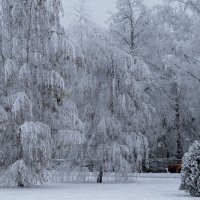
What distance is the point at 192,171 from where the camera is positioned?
15.3 metres

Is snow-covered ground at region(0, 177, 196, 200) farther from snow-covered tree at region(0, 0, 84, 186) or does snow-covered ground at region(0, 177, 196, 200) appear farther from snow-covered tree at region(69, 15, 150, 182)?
snow-covered tree at region(69, 15, 150, 182)

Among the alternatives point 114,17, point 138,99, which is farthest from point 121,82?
point 114,17

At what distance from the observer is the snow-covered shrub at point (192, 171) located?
1519 centimetres

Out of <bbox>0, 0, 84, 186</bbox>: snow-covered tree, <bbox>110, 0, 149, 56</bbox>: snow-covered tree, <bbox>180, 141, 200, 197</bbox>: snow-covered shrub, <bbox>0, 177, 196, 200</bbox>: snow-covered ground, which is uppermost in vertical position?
<bbox>110, 0, 149, 56</bbox>: snow-covered tree

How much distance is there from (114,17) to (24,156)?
65.3 feet

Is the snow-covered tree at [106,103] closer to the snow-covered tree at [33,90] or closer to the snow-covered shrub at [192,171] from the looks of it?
the snow-covered tree at [33,90]

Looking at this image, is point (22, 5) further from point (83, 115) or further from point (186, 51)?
point (186, 51)

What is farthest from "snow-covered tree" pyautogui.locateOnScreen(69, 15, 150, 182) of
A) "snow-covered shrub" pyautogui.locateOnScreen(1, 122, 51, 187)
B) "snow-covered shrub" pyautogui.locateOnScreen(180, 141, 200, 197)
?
"snow-covered shrub" pyautogui.locateOnScreen(180, 141, 200, 197)

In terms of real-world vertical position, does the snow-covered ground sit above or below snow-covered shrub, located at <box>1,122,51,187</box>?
below

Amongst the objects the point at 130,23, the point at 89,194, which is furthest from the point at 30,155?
the point at 130,23

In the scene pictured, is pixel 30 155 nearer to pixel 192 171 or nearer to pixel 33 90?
pixel 33 90

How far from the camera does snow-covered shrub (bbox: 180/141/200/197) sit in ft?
49.8

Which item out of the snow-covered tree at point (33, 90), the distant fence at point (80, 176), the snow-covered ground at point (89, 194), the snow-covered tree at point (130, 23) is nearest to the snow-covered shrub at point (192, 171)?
the snow-covered ground at point (89, 194)

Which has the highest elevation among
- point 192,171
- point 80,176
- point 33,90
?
point 33,90
